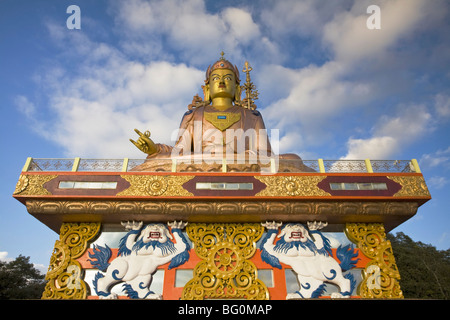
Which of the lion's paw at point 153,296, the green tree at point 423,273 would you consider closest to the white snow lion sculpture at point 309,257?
the lion's paw at point 153,296

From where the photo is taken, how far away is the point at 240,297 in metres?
5.94

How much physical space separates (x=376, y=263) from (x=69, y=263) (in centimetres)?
640

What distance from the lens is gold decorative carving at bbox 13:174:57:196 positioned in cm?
632

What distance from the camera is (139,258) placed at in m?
6.25

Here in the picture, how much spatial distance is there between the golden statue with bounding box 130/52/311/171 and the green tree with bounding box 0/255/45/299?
1108cm

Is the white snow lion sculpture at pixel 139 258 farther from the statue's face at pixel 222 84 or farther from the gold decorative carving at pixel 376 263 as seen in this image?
the statue's face at pixel 222 84

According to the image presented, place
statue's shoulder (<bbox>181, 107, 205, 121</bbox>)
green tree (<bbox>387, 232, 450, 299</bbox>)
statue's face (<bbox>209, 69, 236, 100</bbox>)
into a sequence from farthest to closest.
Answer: green tree (<bbox>387, 232, 450, 299</bbox>)
statue's face (<bbox>209, 69, 236, 100</bbox>)
statue's shoulder (<bbox>181, 107, 205, 121</bbox>)

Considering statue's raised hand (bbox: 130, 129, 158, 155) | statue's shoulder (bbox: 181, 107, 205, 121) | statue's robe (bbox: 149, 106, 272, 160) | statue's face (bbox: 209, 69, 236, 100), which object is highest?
statue's face (bbox: 209, 69, 236, 100)

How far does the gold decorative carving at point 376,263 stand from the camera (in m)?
6.02

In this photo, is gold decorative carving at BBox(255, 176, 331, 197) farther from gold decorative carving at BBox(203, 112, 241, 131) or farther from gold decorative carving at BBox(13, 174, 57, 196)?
gold decorative carving at BBox(13, 174, 57, 196)

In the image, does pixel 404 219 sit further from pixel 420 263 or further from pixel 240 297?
pixel 420 263

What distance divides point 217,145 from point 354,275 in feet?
16.1

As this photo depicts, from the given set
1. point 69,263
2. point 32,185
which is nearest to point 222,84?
point 32,185

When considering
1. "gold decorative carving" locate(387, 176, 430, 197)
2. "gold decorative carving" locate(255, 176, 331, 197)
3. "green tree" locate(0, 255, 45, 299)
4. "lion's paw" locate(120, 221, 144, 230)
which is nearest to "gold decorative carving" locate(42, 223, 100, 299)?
"lion's paw" locate(120, 221, 144, 230)
